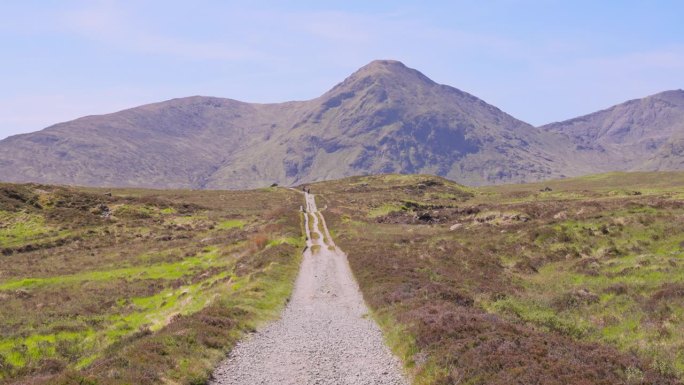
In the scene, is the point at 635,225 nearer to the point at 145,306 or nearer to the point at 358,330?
the point at 358,330

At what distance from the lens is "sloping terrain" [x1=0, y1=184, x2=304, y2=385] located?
19.1 m

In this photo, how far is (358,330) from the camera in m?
24.2

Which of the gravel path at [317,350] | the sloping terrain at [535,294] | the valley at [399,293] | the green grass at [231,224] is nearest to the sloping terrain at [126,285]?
the valley at [399,293]

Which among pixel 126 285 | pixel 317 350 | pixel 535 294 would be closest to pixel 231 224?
pixel 126 285

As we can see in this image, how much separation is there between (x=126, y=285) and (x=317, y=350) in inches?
1155

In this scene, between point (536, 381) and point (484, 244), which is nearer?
point (536, 381)

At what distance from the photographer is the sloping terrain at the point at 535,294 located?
1597cm

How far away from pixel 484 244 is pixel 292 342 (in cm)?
3209

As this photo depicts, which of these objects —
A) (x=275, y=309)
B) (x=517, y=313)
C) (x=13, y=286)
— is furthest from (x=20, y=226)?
(x=517, y=313)

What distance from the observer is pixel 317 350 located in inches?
821

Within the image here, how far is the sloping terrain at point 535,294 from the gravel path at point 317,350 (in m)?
1.08

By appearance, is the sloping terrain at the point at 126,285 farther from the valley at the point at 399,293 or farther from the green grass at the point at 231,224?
the green grass at the point at 231,224

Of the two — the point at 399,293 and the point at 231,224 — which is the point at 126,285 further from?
the point at 231,224

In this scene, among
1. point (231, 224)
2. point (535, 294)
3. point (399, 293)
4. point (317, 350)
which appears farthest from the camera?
point (231, 224)
